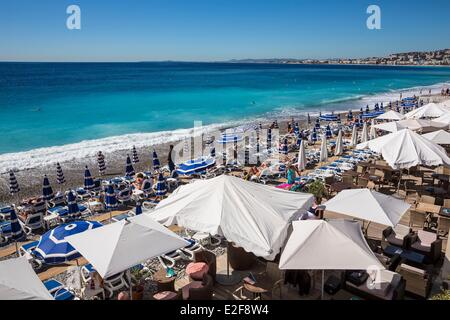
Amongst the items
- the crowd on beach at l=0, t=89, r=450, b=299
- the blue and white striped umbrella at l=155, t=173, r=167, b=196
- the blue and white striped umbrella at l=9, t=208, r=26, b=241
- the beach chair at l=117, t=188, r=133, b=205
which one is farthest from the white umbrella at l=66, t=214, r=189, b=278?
the blue and white striped umbrella at l=155, t=173, r=167, b=196

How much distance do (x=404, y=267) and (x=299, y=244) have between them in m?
2.16

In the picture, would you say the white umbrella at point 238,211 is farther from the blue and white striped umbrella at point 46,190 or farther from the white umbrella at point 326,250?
the blue and white striped umbrella at point 46,190

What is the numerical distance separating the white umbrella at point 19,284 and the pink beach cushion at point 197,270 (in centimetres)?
233

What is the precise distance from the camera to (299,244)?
4.91 m

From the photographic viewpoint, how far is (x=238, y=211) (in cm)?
547

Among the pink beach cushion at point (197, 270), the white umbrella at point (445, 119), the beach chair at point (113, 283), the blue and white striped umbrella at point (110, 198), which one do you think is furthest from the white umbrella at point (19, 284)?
the white umbrella at point (445, 119)

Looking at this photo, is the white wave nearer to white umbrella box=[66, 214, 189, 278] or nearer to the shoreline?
the shoreline

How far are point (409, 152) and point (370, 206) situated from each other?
3204 millimetres

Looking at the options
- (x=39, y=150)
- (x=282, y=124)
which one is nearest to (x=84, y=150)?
(x=39, y=150)

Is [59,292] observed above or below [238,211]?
below

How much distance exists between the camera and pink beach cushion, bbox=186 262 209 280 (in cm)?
582

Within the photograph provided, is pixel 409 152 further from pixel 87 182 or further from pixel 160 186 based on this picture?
pixel 87 182

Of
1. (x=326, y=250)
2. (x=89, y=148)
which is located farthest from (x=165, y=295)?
(x=89, y=148)
